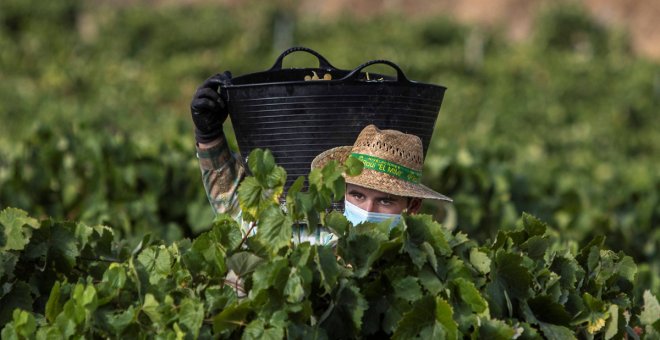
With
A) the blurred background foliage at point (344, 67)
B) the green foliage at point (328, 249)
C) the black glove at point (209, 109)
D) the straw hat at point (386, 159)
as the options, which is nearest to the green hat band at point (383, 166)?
the straw hat at point (386, 159)

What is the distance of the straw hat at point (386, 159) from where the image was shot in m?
3.94

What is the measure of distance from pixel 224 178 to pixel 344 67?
24773 millimetres

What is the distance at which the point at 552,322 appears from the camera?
3678mm

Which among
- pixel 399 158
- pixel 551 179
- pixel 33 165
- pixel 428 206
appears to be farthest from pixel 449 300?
pixel 551 179

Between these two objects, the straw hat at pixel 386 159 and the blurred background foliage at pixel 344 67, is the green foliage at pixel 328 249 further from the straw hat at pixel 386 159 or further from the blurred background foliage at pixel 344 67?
the straw hat at pixel 386 159

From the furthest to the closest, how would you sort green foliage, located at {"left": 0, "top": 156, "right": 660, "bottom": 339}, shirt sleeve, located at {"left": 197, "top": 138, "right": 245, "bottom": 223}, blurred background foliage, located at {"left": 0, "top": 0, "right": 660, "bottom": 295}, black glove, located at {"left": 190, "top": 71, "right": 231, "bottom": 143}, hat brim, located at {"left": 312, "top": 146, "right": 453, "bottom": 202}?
blurred background foliage, located at {"left": 0, "top": 0, "right": 660, "bottom": 295}, shirt sleeve, located at {"left": 197, "top": 138, "right": 245, "bottom": 223}, black glove, located at {"left": 190, "top": 71, "right": 231, "bottom": 143}, hat brim, located at {"left": 312, "top": 146, "right": 453, "bottom": 202}, green foliage, located at {"left": 0, "top": 156, "right": 660, "bottom": 339}

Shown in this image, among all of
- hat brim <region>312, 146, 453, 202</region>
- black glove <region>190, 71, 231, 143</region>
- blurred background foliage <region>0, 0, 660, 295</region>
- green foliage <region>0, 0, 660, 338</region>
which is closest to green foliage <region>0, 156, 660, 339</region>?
green foliage <region>0, 0, 660, 338</region>

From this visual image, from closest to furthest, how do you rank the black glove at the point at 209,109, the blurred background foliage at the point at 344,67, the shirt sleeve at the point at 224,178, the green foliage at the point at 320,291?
the green foliage at the point at 320,291, the black glove at the point at 209,109, the shirt sleeve at the point at 224,178, the blurred background foliage at the point at 344,67

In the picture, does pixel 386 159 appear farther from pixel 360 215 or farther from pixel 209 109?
pixel 209 109

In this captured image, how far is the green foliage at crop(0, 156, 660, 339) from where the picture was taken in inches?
130

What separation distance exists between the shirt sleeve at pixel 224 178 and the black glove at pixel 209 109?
0.10 m

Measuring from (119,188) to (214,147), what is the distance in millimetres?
5292

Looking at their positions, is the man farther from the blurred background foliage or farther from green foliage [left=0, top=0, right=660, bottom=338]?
the blurred background foliage

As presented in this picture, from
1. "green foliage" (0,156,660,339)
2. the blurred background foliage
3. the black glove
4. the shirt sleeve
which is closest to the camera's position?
"green foliage" (0,156,660,339)
